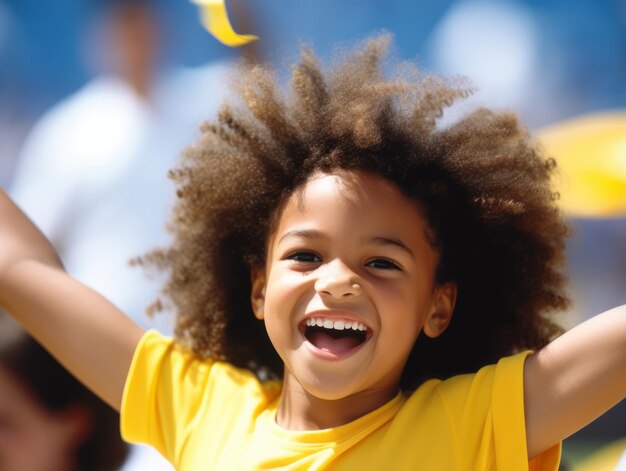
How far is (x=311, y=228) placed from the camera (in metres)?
1.23

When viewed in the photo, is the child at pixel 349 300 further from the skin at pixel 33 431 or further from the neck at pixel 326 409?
the skin at pixel 33 431

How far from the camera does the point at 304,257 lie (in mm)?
1247

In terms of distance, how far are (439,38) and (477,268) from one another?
56 centimetres

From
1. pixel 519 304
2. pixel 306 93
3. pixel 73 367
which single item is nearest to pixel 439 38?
pixel 306 93

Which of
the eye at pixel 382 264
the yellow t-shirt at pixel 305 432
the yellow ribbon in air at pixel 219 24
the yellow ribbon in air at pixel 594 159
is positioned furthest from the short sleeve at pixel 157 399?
the yellow ribbon in air at pixel 594 159

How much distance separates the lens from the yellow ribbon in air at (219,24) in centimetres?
178

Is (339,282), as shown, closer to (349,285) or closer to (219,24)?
(349,285)

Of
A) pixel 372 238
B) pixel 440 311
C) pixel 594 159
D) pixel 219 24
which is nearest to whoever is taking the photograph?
Result: pixel 372 238

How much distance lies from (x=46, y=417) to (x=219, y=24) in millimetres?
818

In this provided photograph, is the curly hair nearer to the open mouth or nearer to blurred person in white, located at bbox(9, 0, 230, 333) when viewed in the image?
the open mouth

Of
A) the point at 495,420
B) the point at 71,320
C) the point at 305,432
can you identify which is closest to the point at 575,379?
the point at 495,420

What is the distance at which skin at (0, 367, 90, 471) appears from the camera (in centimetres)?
168

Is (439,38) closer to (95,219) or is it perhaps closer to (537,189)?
(537,189)

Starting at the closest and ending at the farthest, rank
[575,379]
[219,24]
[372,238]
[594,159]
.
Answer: [575,379], [372,238], [594,159], [219,24]
